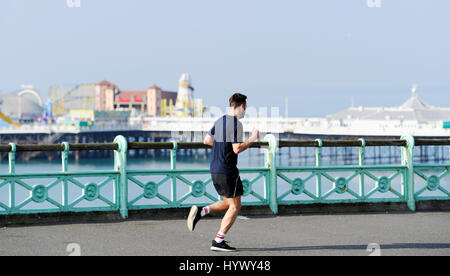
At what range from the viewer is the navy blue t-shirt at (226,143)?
24.2ft

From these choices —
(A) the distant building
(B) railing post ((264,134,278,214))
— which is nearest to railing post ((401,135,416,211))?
(B) railing post ((264,134,278,214))

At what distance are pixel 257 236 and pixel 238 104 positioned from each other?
1.88 metres

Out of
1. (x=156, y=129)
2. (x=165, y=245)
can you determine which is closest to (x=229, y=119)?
(x=165, y=245)

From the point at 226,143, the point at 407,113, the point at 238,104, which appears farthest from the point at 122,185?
the point at 407,113

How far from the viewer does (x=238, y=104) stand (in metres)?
7.43

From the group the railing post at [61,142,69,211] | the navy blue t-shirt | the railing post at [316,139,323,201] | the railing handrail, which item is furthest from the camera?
the railing post at [316,139,323,201]

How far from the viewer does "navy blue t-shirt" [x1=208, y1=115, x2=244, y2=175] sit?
7387mm

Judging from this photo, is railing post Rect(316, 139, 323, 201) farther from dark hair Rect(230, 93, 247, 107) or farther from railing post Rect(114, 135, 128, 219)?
dark hair Rect(230, 93, 247, 107)

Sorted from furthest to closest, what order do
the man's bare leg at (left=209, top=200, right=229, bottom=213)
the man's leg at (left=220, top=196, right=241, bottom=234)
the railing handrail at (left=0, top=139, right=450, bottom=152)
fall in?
the railing handrail at (left=0, top=139, right=450, bottom=152), the man's bare leg at (left=209, top=200, right=229, bottom=213), the man's leg at (left=220, top=196, right=241, bottom=234)

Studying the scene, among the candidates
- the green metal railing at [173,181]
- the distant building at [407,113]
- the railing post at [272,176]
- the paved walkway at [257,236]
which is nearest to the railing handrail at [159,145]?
the green metal railing at [173,181]

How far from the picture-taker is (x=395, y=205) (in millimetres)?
11023

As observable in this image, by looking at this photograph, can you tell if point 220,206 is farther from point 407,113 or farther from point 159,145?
point 407,113

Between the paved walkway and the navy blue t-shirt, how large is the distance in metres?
0.83

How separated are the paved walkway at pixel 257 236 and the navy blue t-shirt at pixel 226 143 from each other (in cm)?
83
